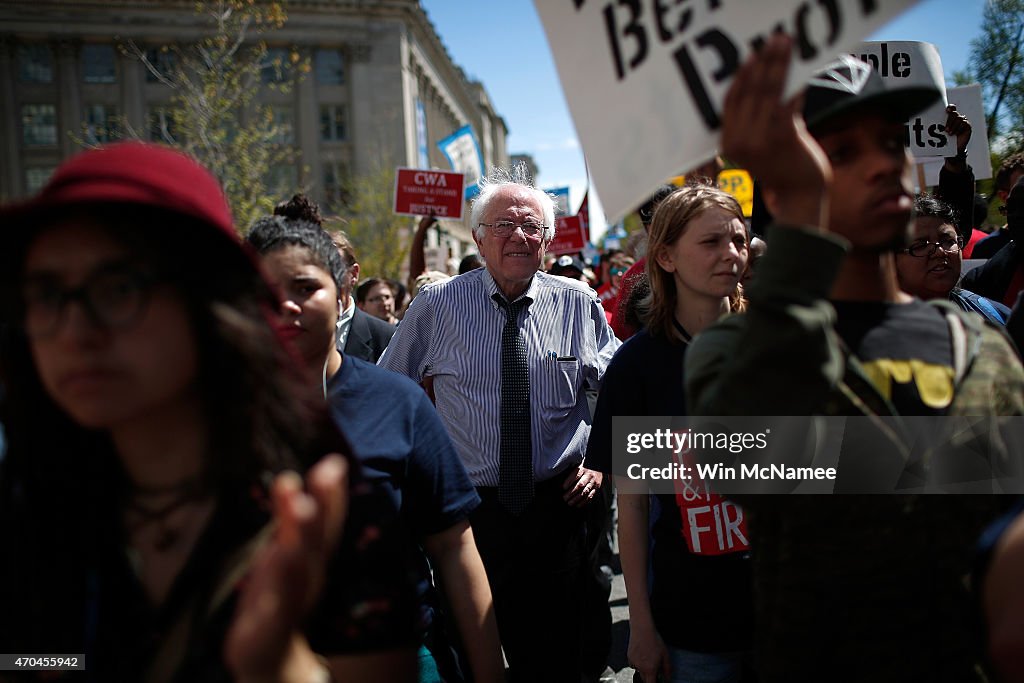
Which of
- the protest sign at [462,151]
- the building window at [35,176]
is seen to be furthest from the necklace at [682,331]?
the building window at [35,176]

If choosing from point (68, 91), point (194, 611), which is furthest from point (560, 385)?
point (68, 91)

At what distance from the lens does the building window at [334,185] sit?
54.6 metres

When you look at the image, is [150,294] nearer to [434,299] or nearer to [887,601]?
[887,601]

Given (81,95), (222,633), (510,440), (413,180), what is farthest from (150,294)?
(81,95)

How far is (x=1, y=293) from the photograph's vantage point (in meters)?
1.49

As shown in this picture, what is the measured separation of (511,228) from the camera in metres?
4.32

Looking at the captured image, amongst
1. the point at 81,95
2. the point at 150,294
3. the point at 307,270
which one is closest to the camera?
the point at 150,294

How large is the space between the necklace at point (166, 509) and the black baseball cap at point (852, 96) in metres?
1.28

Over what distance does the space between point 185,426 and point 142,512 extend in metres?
0.15

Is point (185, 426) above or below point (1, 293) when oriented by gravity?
below

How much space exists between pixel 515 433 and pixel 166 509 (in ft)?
8.63

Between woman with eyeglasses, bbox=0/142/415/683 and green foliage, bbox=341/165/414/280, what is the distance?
111ft

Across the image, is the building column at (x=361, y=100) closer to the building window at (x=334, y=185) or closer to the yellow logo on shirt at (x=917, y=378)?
the building window at (x=334, y=185)

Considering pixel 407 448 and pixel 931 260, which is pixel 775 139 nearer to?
pixel 407 448
